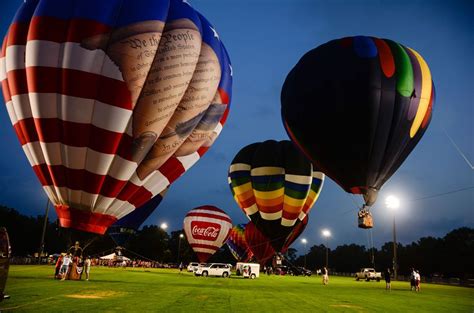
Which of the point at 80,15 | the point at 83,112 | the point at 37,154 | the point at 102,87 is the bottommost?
the point at 37,154

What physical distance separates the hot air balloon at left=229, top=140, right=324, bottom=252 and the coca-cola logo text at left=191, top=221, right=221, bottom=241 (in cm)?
950

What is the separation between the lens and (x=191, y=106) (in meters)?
13.4

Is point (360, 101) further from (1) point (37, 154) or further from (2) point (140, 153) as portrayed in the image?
(1) point (37, 154)

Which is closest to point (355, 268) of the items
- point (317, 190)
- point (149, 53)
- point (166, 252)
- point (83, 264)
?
point (166, 252)

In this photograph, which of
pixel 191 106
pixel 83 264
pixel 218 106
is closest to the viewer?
pixel 191 106

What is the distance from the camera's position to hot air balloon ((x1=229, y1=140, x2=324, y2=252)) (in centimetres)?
2902

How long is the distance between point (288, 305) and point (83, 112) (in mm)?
8617

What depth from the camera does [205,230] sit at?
129 ft

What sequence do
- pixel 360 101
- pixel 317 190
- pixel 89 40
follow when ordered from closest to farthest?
pixel 89 40 → pixel 360 101 → pixel 317 190

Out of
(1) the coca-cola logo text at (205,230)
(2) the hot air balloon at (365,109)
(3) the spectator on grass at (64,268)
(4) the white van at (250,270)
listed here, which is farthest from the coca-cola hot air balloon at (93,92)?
(1) the coca-cola logo text at (205,230)

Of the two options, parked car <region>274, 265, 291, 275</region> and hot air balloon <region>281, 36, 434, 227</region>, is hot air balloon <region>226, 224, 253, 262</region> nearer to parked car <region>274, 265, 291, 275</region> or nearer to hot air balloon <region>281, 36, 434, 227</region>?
parked car <region>274, 265, 291, 275</region>

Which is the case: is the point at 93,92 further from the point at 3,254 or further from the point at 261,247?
the point at 261,247

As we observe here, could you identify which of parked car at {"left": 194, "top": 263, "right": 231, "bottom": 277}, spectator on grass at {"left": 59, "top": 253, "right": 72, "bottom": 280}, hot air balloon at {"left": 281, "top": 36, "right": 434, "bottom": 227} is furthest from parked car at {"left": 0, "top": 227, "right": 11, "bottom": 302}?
parked car at {"left": 194, "top": 263, "right": 231, "bottom": 277}

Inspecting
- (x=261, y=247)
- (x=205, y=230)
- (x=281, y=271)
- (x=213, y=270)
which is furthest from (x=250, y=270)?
(x=281, y=271)
